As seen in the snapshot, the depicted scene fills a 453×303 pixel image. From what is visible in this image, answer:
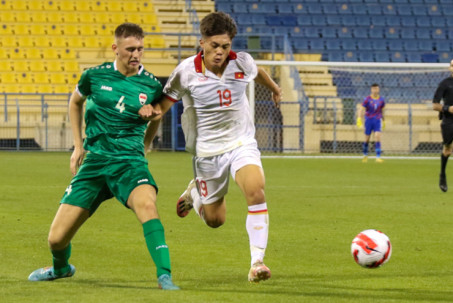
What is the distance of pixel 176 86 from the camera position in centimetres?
652

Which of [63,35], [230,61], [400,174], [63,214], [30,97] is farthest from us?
[63,35]

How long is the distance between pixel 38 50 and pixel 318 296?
90.4 ft

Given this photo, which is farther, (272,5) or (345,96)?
(272,5)

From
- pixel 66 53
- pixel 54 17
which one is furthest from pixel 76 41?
pixel 54 17

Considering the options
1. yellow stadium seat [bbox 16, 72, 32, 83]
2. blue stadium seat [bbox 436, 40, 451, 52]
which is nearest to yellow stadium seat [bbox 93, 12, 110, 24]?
yellow stadium seat [bbox 16, 72, 32, 83]

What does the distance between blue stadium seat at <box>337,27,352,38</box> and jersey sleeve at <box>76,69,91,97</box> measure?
28384 millimetres

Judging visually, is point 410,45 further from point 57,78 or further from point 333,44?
point 57,78

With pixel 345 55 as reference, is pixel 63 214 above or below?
below

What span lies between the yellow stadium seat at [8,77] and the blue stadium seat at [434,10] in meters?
16.3

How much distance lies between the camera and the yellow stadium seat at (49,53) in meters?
31.7

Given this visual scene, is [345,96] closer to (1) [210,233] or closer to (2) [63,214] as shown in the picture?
(1) [210,233]

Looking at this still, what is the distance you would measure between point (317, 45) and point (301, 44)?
2.11 ft

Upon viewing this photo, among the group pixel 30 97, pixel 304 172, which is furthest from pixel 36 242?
pixel 30 97

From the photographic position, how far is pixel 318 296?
5602 mm
